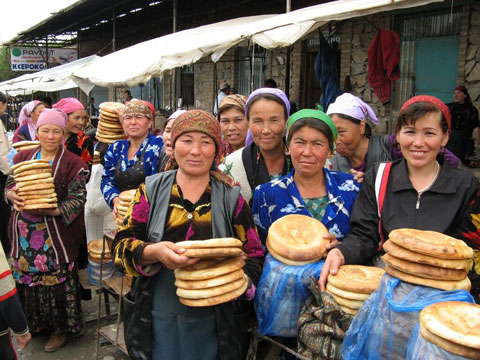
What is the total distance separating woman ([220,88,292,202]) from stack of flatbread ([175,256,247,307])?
858mm

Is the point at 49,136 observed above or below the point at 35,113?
below

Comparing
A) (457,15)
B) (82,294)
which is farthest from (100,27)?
(82,294)

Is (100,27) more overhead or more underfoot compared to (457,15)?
more overhead

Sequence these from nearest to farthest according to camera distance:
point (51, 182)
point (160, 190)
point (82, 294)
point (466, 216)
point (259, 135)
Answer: point (466, 216), point (160, 190), point (259, 135), point (51, 182), point (82, 294)

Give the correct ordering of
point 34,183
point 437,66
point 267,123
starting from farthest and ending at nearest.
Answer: point 437,66 → point 34,183 → point 267,123

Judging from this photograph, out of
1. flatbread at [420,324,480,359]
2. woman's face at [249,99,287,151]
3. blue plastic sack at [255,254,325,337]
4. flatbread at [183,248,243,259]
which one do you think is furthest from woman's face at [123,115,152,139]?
flatbread at [420,324,480,359]

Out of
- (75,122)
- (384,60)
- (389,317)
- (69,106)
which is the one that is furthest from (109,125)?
(384,60)

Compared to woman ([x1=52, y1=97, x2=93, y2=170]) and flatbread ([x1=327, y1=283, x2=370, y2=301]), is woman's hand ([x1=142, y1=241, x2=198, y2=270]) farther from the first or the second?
woman ([x1=52, y1=97, x2=93, y2=170])

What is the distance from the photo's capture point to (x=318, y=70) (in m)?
7.73

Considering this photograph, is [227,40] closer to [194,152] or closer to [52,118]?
[52,118]

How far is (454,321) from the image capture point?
141 centimetres

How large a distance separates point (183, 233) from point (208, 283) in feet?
1.00

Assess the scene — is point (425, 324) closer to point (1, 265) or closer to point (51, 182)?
point (1, 265)

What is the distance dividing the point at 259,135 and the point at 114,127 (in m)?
3.05
